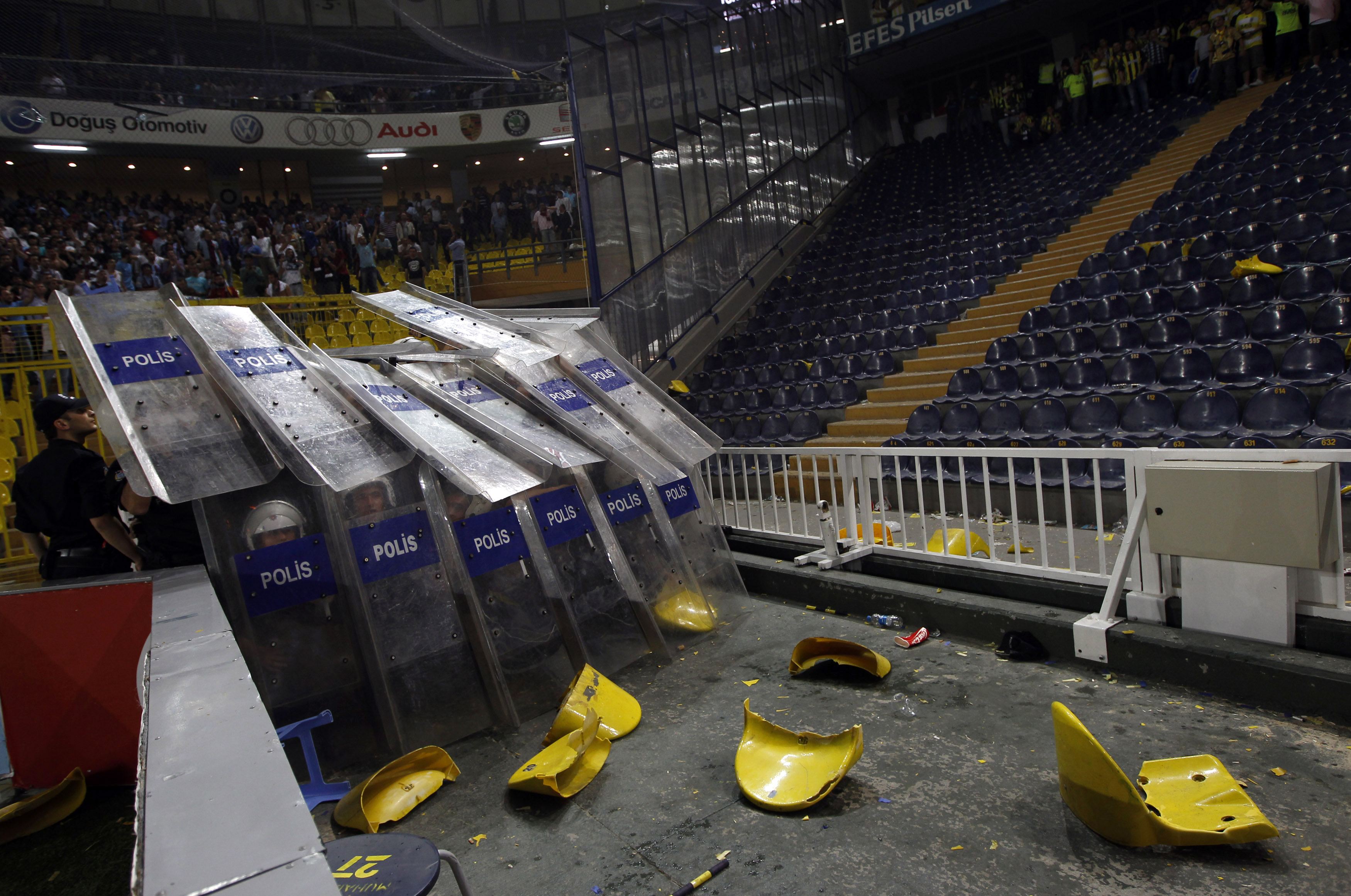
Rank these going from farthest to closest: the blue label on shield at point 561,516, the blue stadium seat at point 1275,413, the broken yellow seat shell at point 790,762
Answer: the blue stadium seat at point 1275,413 → the blue label on shield at point 561,516 → the broken yellow seat shell at point 790,762

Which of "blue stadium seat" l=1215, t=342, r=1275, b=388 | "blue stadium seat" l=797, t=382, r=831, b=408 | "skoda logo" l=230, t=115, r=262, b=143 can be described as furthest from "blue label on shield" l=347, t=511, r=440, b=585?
"skoda logo" l=230, t=115, r=262, b=143

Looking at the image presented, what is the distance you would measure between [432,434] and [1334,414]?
19.3 feet

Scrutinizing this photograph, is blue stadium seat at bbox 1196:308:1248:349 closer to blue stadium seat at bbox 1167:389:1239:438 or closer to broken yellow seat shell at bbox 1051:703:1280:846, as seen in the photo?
blue stadium seat at bbox 1167:389:1239:438

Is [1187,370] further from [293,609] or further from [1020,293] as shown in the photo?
[293,609]

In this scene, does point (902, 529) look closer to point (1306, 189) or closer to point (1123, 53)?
point (1306, 189)

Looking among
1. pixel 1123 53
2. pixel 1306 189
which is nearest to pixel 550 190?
pixel 1123 53

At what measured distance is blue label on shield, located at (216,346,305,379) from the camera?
4086mm

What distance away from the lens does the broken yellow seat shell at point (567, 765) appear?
125 inches

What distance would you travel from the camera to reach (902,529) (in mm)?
5059

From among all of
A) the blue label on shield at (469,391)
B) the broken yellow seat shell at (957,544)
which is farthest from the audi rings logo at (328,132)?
the broken yellow seat shell at (957,544)

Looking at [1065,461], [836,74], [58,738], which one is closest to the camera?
[58,738]

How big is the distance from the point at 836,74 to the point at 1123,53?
603cm

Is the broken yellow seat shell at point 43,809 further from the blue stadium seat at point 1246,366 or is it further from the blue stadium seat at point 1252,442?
the blue stadium seat at point 1246,366

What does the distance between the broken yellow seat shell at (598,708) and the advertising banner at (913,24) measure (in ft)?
58.9
